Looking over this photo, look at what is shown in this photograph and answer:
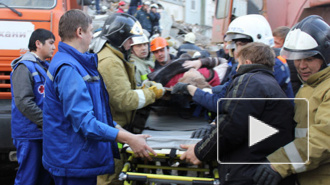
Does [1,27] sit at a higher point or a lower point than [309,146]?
higher

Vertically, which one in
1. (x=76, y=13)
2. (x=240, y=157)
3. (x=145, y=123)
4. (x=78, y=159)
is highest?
(x=76, y=13)

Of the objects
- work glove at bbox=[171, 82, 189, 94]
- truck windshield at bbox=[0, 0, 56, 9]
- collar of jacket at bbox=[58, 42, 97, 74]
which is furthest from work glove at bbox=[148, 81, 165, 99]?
truck windshield at bbox=[0, 0, 56, 9]

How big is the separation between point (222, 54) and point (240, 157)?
13.6 ft

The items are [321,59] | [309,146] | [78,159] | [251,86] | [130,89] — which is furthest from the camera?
[130,89]

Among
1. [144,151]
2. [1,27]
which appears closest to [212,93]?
[144,151]

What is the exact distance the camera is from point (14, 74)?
3521mm

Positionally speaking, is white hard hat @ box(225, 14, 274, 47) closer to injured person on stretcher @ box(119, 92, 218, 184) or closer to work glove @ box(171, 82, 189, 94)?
work glove @ box(171, 82, 189, 94)

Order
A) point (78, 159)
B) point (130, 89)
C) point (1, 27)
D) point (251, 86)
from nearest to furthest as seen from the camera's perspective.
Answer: point (251, 86)
point (78, 159)
point (130, 89)
point (1, 27)

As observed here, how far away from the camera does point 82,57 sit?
98.7 inches

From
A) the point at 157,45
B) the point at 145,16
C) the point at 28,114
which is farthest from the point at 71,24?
the point at 145,16

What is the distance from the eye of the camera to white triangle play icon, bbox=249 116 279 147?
208 centimetres

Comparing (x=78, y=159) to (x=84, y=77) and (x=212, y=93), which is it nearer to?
(x=84, y=77)

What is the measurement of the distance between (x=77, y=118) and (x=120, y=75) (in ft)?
2.89
